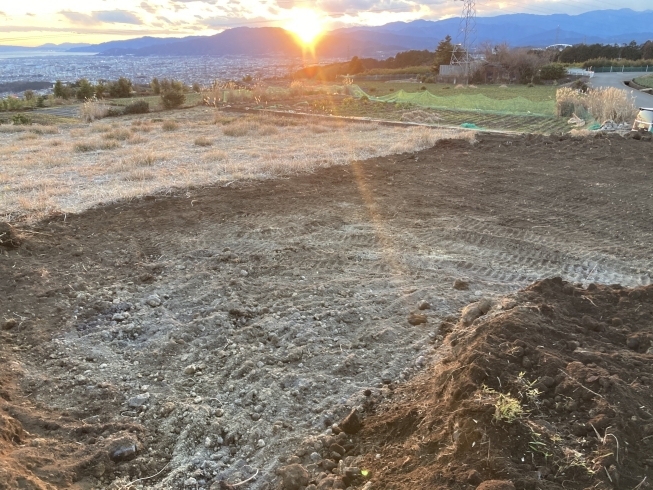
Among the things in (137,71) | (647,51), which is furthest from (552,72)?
(137,71)

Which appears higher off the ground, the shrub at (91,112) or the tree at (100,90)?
the tree at (100,90)

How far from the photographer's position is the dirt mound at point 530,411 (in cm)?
232

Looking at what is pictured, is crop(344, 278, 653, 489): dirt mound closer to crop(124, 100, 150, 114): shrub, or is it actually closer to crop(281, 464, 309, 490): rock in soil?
crop(281, 464, 309, 490): rock in soil

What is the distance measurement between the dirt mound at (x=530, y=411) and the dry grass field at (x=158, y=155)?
6621mm

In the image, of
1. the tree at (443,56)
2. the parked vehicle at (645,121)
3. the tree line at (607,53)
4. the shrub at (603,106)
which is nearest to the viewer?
the parked vehicle at (645,121)

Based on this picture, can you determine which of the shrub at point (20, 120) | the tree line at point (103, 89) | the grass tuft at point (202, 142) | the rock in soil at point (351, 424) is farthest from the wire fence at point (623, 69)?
the rock in soil at point (351, 424)

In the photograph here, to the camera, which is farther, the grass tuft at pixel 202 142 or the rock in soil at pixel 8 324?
the grass tuft at pixel 202 142

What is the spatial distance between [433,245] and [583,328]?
2.91 meters

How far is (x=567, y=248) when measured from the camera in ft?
20.3

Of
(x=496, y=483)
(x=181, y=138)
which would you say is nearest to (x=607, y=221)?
(x=496, y=483)

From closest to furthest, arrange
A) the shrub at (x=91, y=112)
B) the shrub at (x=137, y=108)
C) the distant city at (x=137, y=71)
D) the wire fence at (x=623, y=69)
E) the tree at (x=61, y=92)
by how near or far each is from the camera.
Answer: the shrub at (x=91, y=112) < the shrub at (x=137, y=108) < the tree at (x=61, y=92) < the wire fence at (x=623, y=69) < the distant city at (x=137, y=71)

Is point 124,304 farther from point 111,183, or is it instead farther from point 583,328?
point 111,183

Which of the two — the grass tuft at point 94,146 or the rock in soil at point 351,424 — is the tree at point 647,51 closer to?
the grass tuft at point 94,146

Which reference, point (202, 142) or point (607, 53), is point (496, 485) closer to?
point (202, 142)
